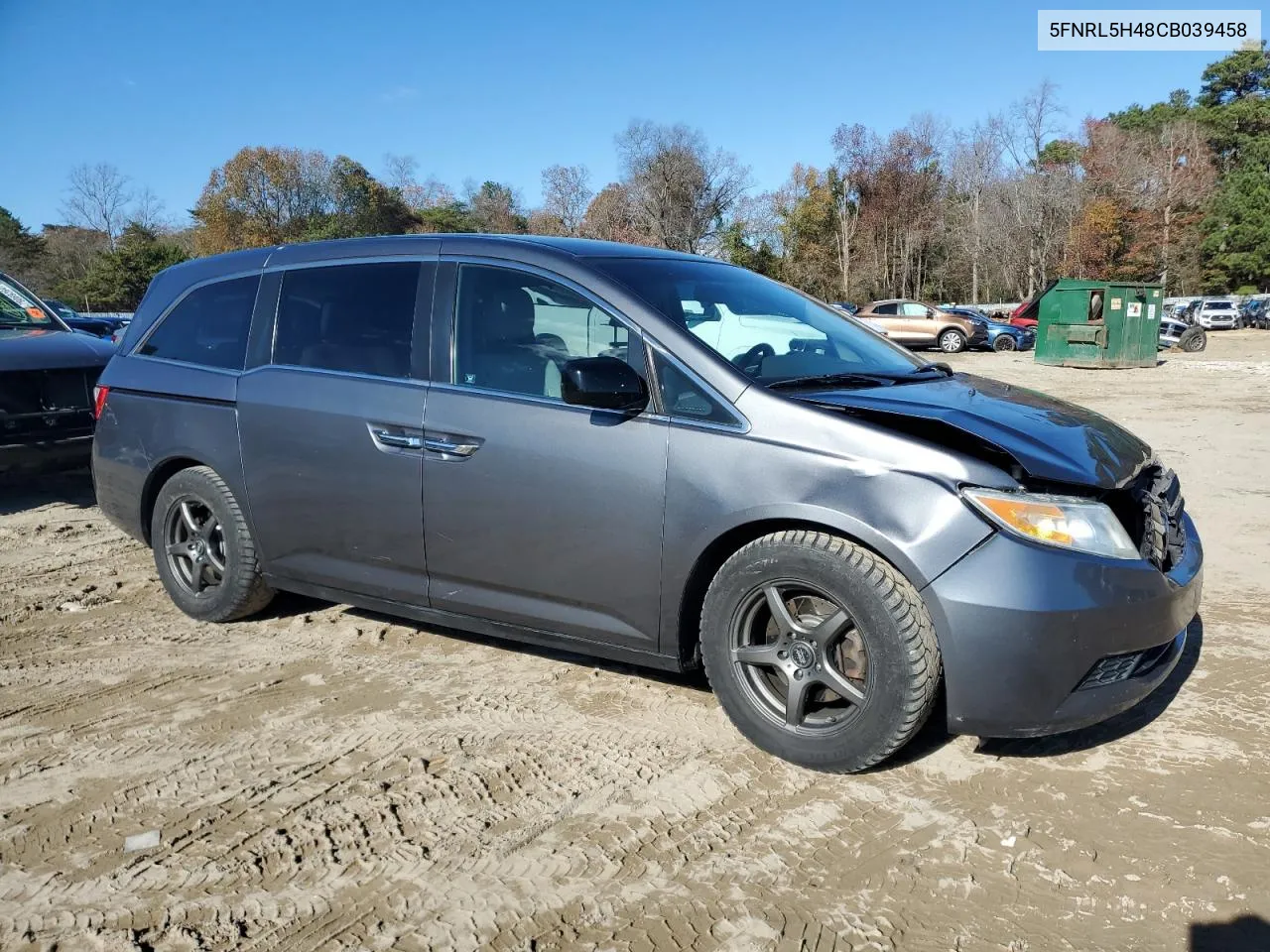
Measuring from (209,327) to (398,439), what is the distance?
1.54 metres

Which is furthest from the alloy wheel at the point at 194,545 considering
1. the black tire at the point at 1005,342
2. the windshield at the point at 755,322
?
the black tire at the point at 1005,342

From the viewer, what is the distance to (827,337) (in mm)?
3986

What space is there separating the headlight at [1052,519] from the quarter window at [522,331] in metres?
1.35

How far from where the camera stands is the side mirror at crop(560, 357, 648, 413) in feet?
10.5

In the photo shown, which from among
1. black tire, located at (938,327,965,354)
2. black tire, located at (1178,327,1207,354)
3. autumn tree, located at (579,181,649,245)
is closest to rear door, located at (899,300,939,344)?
black tire, located at (938,327,965,354)

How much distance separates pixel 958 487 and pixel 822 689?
2.64ft

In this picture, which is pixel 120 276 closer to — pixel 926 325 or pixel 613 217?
pixel 613 217

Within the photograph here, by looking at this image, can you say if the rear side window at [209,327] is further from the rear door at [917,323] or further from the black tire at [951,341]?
the black tire at [951,341]

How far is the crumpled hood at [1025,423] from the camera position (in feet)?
9.73

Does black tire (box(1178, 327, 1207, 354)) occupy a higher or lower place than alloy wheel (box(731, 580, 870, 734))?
higher

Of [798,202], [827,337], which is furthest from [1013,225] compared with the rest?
[827,337]

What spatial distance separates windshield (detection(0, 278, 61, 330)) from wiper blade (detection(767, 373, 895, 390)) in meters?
7.33

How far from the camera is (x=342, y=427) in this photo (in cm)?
393

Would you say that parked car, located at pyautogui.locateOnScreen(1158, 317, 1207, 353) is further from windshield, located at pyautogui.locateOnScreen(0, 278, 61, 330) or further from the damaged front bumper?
the damaged front bumper
